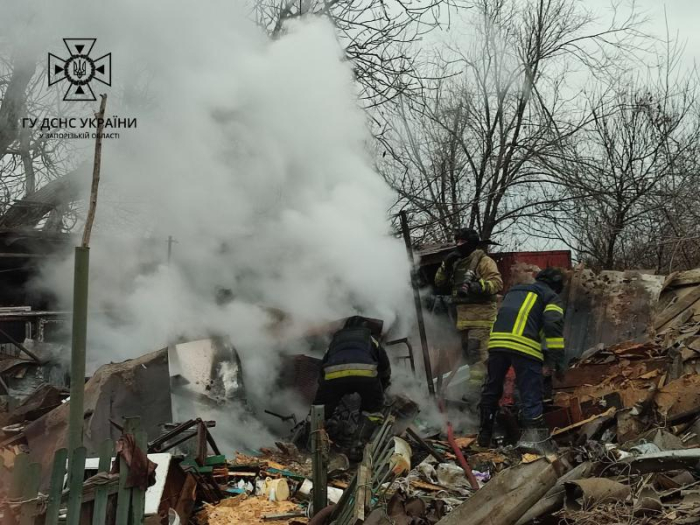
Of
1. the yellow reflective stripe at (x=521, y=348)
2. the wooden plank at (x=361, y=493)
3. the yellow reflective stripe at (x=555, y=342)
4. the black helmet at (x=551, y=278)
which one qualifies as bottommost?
the wooden plank at (x=361, y=493)

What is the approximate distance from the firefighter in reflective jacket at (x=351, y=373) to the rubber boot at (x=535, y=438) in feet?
4.14

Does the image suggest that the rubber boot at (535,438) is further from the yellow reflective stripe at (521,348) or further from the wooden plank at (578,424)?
the yellow reflective stripe at (521,348)

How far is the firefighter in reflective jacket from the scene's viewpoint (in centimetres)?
592

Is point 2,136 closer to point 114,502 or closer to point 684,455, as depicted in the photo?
point 114,502

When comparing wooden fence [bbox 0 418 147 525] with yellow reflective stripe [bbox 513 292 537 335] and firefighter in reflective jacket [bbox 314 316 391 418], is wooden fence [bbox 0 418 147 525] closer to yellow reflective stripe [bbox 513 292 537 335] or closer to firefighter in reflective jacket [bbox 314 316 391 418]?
firefighter in reflective jacket [bbox 314 316 391 418]

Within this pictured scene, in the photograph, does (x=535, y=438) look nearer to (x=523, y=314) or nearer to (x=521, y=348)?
(x=521, y=348)

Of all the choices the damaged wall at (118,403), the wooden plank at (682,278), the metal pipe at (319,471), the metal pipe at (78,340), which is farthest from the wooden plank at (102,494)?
the wooden plank at (682,278)

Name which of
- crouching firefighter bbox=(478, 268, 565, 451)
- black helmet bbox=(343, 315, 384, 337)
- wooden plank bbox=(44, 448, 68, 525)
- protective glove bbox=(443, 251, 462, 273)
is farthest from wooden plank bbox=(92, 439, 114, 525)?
protective glove bbox=(443, 251, 462, 273)

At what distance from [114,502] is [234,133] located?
6.22 m

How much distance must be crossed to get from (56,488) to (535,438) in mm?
4233

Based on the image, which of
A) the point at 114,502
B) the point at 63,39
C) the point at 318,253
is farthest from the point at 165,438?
the point at 63,39

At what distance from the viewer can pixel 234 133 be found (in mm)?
8656

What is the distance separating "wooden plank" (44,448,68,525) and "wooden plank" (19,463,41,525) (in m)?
0.09

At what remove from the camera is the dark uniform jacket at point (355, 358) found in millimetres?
5914
